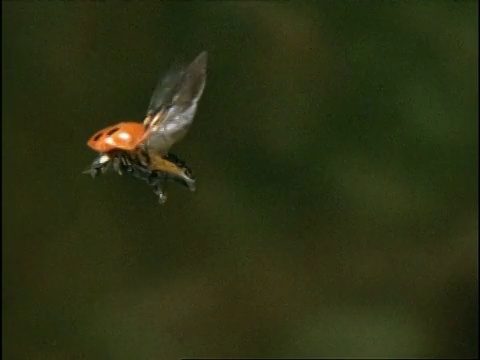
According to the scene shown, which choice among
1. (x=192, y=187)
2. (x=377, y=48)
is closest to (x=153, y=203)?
(x=192, y=187)

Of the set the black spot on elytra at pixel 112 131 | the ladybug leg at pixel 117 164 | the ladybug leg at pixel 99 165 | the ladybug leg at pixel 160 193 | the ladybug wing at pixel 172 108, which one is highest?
the ladybug wing at pixel 172 108

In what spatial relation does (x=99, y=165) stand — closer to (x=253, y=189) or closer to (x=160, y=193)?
(x=160, y=193)

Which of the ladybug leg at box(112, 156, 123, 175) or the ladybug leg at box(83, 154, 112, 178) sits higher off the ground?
the ladybug leg at box(112, 156, 123, 175)

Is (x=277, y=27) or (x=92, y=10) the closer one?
(x=92, y=10)

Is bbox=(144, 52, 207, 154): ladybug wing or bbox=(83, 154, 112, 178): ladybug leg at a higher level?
bbox=(144, 52, 207, 154): ladybug wing

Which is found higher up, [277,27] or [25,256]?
[277,27]

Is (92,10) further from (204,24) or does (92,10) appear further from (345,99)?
(345,99)

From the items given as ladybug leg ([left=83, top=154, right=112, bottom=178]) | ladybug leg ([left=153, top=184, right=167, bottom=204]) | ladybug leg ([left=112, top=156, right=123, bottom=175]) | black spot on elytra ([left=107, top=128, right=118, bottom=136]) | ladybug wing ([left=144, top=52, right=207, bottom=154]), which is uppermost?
ladybug wing ([left=144, top=52, right=207, bottom=154])
